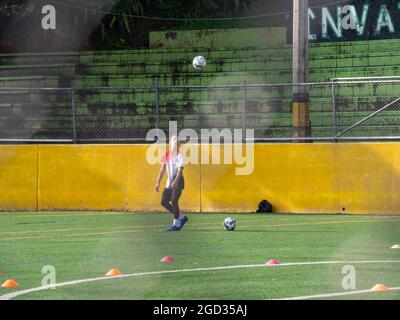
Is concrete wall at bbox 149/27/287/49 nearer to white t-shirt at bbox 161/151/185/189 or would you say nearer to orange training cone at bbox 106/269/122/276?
white t-shirt at bbox 161/151/185/189

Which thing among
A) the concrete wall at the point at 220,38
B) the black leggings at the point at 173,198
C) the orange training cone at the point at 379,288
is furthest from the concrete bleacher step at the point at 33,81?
the orange training cone at the point at 379,288

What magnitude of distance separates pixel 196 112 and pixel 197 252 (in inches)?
523

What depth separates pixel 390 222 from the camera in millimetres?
20359

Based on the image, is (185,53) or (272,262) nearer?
(272,262)

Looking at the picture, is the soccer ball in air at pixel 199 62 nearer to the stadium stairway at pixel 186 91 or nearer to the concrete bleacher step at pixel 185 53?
the stadium stairway at pixel 186 91

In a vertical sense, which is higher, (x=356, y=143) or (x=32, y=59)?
(x=32, y=59)

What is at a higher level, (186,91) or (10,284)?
(186,91)

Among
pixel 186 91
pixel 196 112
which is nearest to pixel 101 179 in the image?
pixel 196 112

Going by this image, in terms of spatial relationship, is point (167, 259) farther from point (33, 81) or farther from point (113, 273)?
point (33, 81)

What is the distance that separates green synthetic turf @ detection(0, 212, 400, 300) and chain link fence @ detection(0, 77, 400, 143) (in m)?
3.04

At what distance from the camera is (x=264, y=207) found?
76.4 feet
